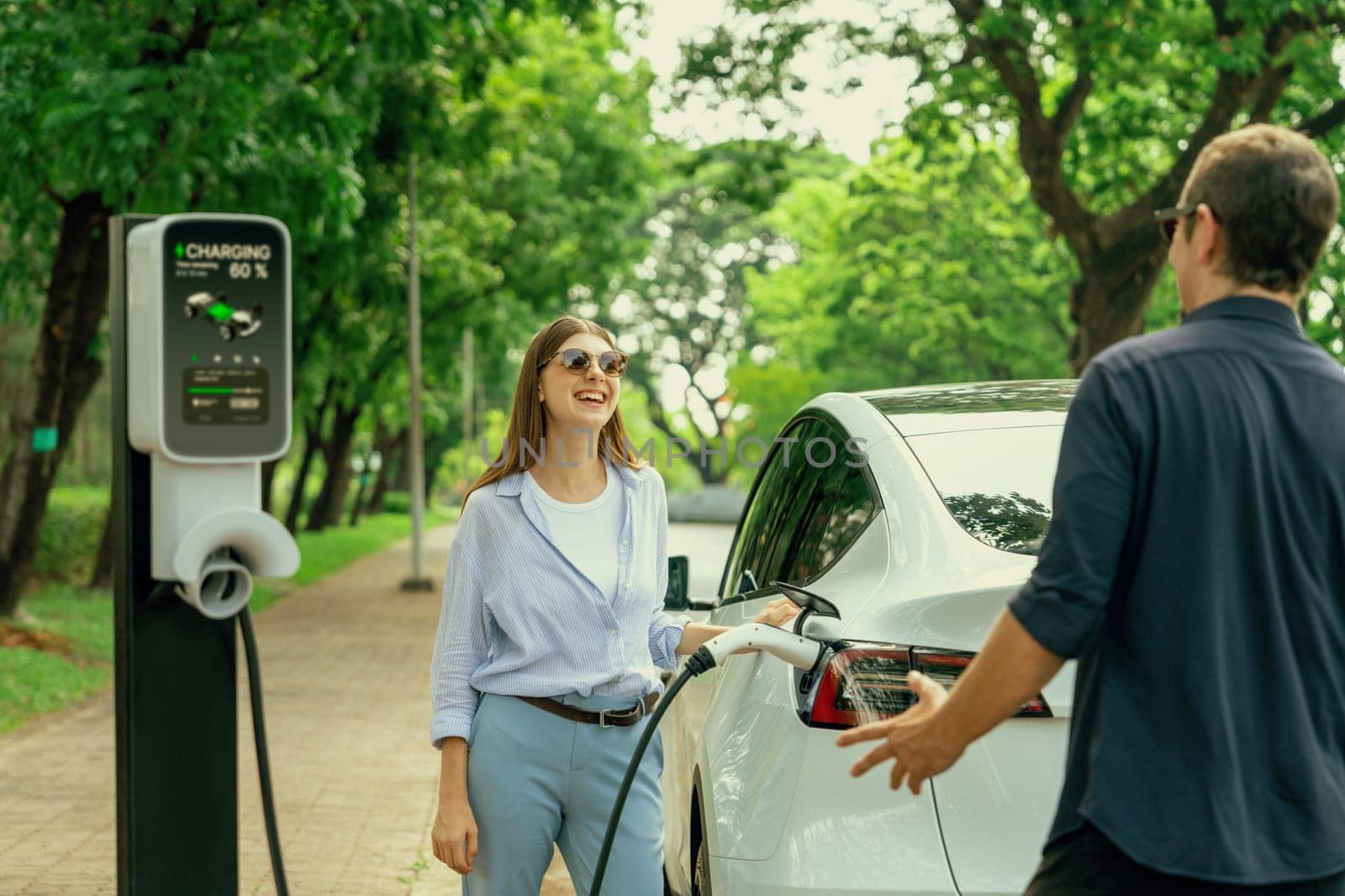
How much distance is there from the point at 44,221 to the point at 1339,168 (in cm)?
1130

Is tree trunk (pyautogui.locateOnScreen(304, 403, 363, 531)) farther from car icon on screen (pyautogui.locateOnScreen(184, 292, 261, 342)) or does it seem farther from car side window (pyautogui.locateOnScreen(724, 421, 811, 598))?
car icon on screen (pyautogui.locateOnScreen(184, 292, 261, 342))

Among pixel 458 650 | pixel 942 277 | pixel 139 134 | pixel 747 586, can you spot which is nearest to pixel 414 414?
pixel 139 134

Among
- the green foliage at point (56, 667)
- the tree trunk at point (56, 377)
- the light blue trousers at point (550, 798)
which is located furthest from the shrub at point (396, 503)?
the light blue trousers at point (550, 798)

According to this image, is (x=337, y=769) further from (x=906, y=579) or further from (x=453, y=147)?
(x=453, y=147)

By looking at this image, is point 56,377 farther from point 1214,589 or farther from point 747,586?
point 1214,589

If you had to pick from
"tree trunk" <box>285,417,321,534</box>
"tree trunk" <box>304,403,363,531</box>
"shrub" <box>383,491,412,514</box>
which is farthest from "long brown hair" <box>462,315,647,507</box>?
"shrub" <box>383,491,412,514</box>

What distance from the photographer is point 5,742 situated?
30.9ft

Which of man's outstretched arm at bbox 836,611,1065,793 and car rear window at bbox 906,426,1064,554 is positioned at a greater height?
car rear window at bbox 906,426,1064,554

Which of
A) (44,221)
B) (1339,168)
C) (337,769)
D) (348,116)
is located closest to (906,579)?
(337,769)

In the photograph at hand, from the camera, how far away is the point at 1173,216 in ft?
7.97

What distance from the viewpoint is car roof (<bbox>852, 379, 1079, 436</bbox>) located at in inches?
149

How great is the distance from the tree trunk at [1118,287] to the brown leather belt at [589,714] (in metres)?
11.5

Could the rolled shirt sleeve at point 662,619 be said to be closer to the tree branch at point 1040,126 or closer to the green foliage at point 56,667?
the green foliage at point 56,667

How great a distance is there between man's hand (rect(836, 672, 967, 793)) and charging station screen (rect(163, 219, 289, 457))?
1421 mm
